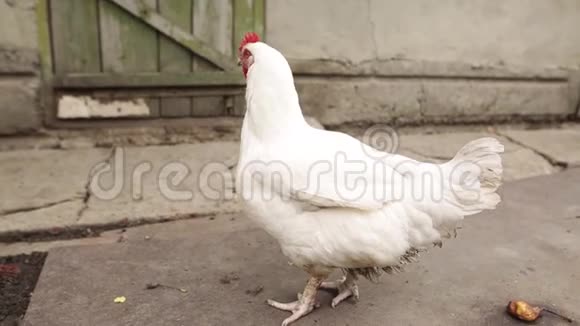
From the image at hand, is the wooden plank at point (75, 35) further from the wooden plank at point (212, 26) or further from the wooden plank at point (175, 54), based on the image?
the wooden plank at point (212, 26)

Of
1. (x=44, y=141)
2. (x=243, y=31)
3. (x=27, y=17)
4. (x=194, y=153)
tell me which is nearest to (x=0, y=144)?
(x=44, y=141)

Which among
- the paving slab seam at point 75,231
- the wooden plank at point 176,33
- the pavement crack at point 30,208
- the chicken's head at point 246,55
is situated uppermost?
the wooden plank at point 176,33

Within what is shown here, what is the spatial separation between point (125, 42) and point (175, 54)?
373mm

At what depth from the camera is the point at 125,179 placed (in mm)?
3531

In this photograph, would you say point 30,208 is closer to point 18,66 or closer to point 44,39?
point 18,66

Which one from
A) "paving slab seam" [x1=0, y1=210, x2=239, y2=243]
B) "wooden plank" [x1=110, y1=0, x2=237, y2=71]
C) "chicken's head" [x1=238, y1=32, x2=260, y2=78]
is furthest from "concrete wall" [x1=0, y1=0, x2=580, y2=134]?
"chicken's head" [x1=238, y1=32, x2=260, y2=78]

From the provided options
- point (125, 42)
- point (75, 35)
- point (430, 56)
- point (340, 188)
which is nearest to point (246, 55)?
point (340, 188)

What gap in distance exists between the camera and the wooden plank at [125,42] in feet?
12.8

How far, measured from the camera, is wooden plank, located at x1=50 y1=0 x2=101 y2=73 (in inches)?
151

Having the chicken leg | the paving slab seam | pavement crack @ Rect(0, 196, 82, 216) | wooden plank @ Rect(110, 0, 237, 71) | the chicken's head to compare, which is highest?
wooden plank @ Rect(110, 0, 237, 71)

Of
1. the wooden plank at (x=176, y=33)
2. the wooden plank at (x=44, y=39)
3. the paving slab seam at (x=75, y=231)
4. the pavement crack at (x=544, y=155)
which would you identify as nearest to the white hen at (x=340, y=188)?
the paving slab seam at (x=75, y=231)

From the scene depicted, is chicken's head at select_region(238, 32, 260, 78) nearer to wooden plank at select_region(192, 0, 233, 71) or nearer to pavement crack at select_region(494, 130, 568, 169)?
wooden plank at select_region(192, 0, 233, 71)

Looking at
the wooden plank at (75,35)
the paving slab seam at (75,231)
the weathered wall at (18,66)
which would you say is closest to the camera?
the paving slab seam at (75,231)

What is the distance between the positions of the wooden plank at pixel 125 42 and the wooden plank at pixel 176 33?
6 cm
